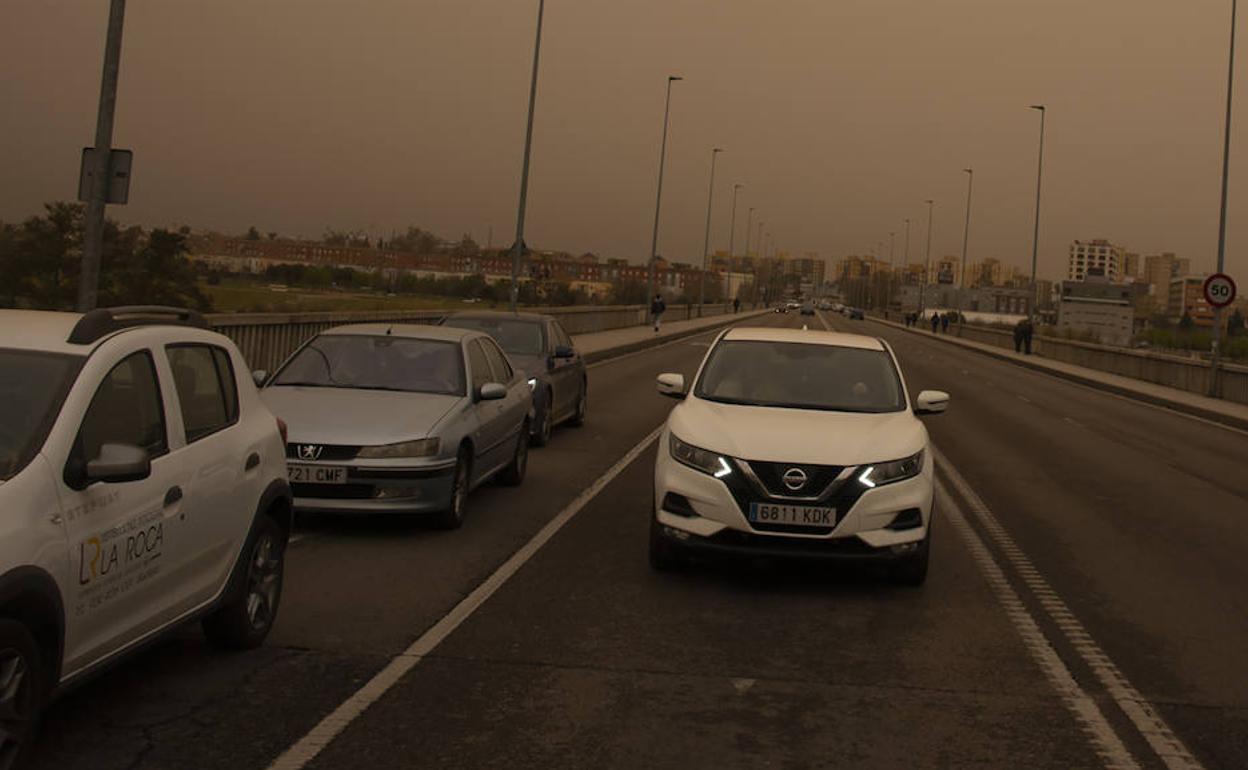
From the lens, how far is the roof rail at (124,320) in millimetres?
4523

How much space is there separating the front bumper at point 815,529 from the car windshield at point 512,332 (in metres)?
7.41

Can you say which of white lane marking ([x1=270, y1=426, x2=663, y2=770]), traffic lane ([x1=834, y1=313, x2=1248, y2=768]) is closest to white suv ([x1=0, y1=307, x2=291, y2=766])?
white lane marking ([x1=270, y1=426, x2=663, y2=770])

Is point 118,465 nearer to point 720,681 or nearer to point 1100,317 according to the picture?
point 720,681

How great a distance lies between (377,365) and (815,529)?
4.32m

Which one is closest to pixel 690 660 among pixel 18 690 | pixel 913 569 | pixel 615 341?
pixel 913 569

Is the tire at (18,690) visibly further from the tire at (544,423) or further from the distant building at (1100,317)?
the distant building at (1100,317)

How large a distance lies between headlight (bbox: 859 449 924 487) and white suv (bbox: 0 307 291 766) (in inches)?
131

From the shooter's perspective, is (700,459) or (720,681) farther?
(700,459)

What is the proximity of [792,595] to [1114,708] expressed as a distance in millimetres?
2394

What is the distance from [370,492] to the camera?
27.9ft

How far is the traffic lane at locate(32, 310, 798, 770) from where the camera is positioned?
449cm

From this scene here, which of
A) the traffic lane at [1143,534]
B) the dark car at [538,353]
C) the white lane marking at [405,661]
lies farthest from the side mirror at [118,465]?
the dark car at [538,353]

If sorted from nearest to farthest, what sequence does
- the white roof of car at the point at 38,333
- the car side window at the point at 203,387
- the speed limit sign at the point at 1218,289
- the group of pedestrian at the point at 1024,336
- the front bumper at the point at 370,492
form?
the white roof of car at the point at 38,333
the car side window at the point at 203,387
the front bumper at the point at 370,492
the speed limit sign at the point at 1218,289
the group of pedestrian at the point at 1024,336

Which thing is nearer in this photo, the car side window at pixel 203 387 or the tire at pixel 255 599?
the car side window at pixel 203 387
